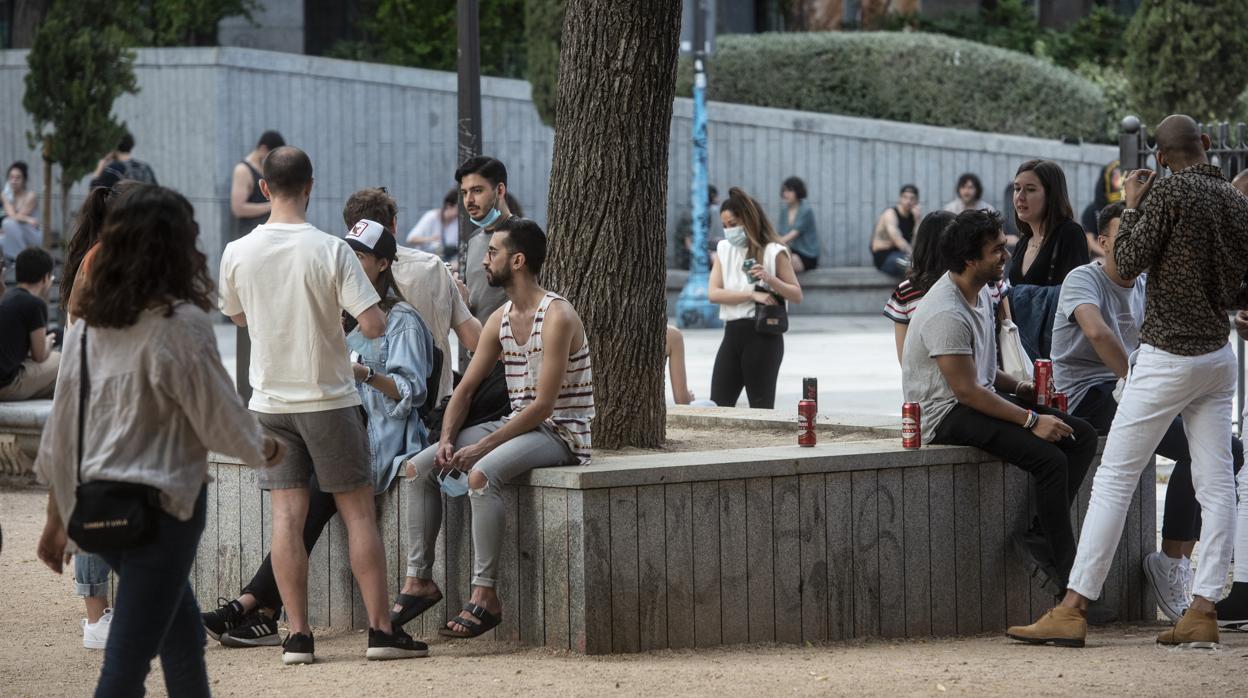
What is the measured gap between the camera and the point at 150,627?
4.29 m

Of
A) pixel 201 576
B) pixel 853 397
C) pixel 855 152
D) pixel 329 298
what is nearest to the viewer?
pixel 329 298

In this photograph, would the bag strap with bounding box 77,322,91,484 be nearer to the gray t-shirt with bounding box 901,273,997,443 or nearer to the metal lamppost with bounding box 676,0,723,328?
the gray t-shirt with bounding box 901,273,997,443

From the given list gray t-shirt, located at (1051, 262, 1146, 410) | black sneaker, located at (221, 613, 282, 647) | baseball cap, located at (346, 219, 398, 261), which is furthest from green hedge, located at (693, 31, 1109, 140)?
black sneaker, located at (221, 613, 282, 647)

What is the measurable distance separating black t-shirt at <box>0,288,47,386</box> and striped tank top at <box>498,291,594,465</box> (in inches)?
184

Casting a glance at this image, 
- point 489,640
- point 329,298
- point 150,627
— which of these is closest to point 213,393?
point 150,627

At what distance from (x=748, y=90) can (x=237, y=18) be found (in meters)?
8.27

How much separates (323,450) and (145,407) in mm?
1584

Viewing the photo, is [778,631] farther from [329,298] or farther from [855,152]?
[855,152]

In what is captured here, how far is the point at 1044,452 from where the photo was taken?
22.0 feet

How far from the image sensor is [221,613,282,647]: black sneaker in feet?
21.0

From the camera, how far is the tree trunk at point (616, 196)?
759 centimetres

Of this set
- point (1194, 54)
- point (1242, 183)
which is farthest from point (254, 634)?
point (1194, 54)

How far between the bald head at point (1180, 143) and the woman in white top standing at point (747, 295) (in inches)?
153

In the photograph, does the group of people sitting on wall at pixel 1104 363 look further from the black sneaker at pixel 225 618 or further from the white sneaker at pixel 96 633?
the white sneaker at pixel 96 633
